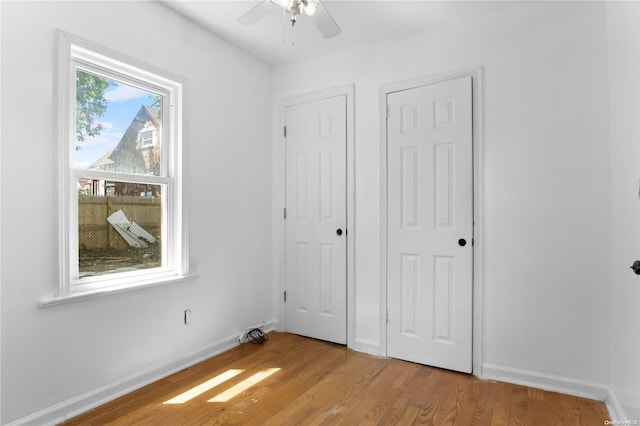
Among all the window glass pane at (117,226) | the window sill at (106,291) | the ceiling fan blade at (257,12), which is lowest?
the window sill at (106,291)

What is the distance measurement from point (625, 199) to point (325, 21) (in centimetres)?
193

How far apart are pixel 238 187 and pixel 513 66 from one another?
2395mm

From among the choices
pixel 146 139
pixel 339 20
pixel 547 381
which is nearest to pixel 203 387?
pixel 146 139

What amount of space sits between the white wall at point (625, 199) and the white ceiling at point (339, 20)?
846mm

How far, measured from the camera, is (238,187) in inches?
128

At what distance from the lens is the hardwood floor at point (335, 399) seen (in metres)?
2.05

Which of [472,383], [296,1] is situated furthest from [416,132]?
[472,383]

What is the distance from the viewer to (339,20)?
2748 millimetres

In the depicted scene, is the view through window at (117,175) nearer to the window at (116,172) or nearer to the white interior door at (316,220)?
the window at (116,172)

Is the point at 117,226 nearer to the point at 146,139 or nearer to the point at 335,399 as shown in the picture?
the point at 146,139

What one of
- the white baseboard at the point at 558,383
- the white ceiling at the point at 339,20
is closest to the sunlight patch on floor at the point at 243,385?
the white baseboard at the point at 558,383

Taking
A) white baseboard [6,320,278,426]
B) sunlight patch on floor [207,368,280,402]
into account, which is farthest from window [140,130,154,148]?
sunlight patch on floor [207,368,280,402]

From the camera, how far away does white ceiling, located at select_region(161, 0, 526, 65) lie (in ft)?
8.32

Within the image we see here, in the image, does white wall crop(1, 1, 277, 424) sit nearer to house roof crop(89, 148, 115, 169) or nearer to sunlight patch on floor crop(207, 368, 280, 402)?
house roof crop(89, 148, 115, 169)
